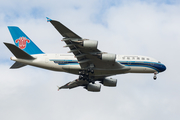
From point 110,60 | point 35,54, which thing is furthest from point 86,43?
point 35,54

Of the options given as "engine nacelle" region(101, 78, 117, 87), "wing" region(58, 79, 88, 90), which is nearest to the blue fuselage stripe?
"engine nacelle" region(101, 78, 117, 87)

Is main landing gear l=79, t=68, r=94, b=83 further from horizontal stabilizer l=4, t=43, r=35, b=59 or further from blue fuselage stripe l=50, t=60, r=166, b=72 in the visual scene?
horizontal stabilizer l=4, t=43, r=35, b=59

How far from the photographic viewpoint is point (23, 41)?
48.8 meters

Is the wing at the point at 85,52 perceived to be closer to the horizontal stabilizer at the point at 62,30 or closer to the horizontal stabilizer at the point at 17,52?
the horizontal stabilizer at the point at 62,30

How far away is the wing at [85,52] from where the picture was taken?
38269 millimetres

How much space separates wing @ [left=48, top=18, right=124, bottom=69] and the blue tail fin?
27.4 feet

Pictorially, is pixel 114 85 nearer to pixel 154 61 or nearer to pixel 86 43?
pixel 154 61

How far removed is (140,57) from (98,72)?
6.88 m

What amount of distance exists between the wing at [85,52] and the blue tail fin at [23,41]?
834 centimetres

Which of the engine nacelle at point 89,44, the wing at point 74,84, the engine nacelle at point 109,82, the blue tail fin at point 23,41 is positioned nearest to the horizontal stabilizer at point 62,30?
the engine nacelle at point 89,44

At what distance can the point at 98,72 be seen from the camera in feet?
153

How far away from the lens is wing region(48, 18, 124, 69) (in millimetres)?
38269

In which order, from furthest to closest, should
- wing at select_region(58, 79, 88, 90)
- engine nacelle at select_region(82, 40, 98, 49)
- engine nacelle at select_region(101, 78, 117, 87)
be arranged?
1. wing at select_region(58, 79, 88, 90)
2. engine nacelle at select_region(101, 78, 117, 87)
3. engine nacelle at select_region(82, 40, 98, 49)

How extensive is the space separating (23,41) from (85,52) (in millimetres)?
11954
